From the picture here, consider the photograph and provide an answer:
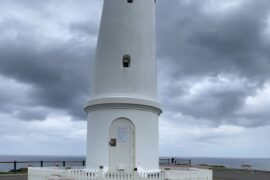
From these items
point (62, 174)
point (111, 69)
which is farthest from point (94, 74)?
point (62, 174)

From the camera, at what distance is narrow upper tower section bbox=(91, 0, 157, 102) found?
52.7 ft

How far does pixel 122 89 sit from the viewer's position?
52.3 ft

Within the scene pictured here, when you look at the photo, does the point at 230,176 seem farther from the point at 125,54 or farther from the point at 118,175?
the point at 118,175

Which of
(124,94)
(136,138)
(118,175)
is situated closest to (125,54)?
(124,94)

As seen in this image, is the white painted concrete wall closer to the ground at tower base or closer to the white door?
the white door

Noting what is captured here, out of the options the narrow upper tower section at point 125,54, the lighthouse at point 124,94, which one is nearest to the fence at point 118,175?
the lighthouse at point 124,94

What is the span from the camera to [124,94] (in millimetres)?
15859

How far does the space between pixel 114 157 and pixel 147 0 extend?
271 inches

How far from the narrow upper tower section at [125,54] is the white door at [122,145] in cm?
120

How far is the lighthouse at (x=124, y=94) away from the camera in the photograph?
15586mm

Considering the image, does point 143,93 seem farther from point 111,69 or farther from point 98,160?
point 98,160

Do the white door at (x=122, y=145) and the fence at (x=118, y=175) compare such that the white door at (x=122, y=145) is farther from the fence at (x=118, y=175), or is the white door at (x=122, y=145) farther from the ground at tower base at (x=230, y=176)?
the ground at tower base at (x=230, y=176)

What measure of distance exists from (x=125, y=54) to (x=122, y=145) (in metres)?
3.71

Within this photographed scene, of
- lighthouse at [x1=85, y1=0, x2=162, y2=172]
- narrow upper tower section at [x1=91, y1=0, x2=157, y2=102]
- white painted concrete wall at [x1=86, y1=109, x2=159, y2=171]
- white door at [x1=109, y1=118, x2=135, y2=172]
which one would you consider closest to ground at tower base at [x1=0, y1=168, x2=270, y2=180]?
white painted concrete wall at [x1=86, y1=109, x2=159, y2=171]
